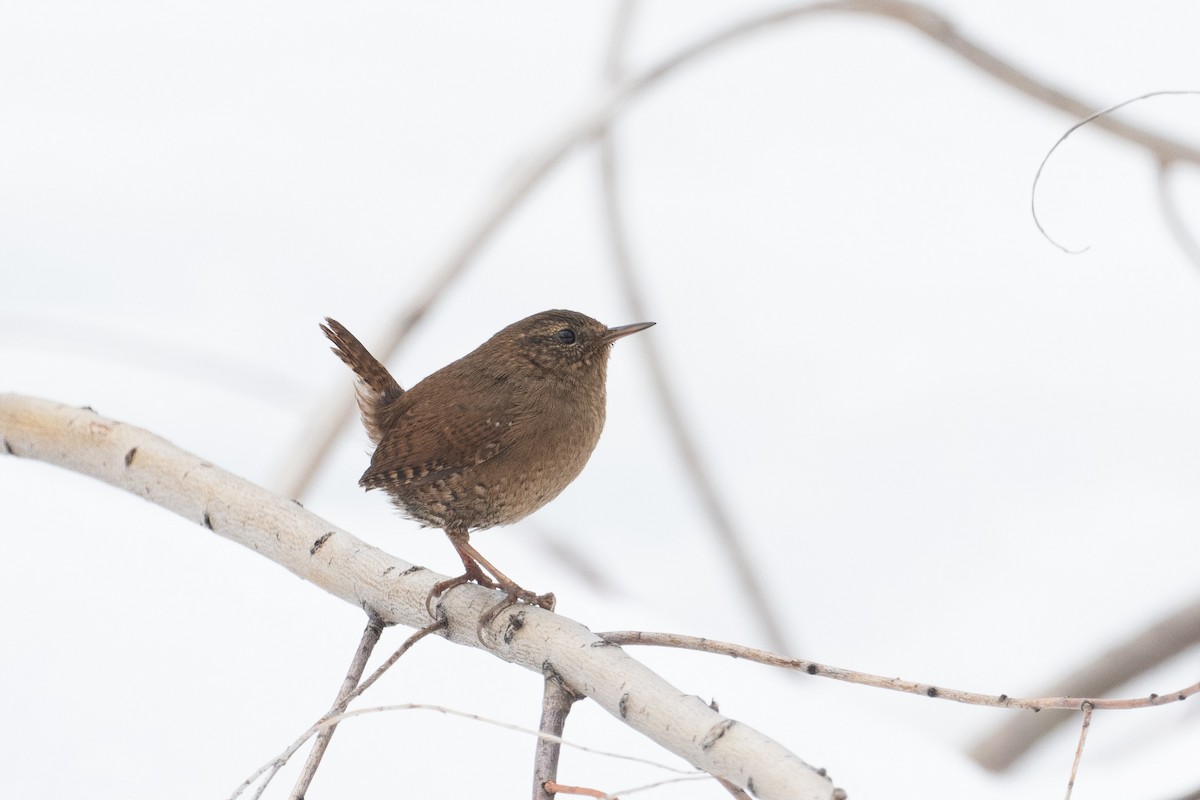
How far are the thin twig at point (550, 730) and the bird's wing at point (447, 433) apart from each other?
34 centimetres

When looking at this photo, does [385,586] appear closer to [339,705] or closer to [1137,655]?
[339,705]

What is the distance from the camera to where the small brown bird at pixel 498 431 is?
1.44m

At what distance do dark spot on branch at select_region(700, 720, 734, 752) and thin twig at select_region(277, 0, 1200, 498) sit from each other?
134cm

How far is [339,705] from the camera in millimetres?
1172

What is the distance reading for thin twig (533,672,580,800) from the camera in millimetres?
1109

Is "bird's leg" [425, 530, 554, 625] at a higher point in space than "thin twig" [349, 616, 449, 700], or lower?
higher

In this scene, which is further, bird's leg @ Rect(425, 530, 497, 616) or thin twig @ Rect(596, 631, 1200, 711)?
bird's leg @ Rect(425, 530, 497, 616)

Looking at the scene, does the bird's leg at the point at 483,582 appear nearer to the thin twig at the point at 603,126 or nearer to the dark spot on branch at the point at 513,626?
the dark spot on branch at the point at 513,626

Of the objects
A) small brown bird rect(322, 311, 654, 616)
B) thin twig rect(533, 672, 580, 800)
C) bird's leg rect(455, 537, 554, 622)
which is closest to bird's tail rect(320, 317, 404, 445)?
small brown bird rect(322, 311, 654, 616)

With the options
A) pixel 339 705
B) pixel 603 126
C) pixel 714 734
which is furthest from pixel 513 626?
pixel 603 126

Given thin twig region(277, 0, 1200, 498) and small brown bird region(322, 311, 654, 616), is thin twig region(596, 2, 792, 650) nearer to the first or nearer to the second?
thin twig region(277, 0, 1200, 498)

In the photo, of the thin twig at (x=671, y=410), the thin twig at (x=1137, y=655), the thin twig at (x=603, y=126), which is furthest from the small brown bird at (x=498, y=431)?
the thin twig at (x=1137, y=655)

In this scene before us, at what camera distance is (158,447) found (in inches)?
64.4

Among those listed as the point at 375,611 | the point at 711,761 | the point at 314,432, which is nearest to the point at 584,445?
the point at 375,611
